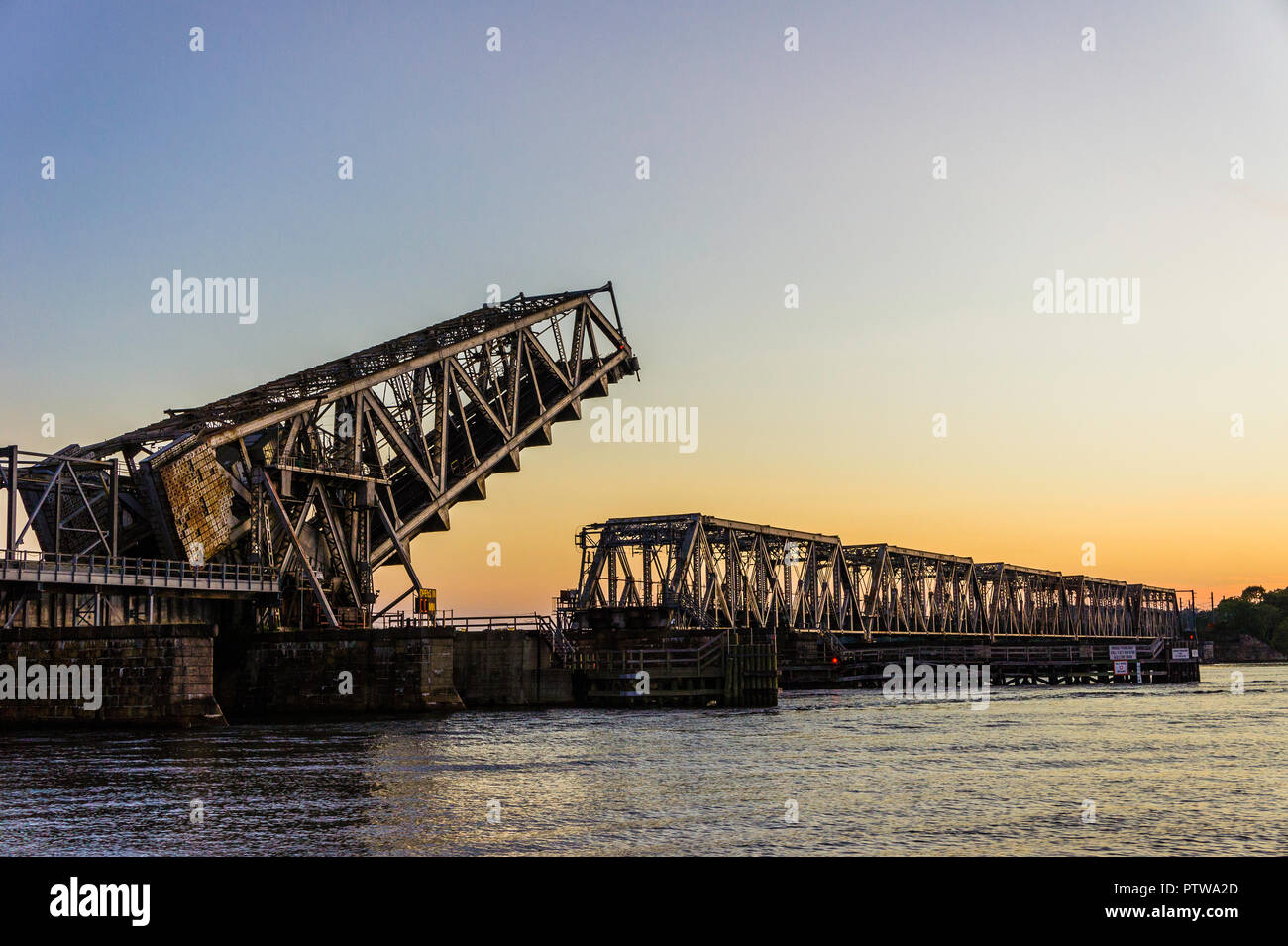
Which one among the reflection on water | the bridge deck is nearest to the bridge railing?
the bridge deck

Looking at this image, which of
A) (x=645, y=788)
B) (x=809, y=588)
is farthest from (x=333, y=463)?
(x=809, y=588)

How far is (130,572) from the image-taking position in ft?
153

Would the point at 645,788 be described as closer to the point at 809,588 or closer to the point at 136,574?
the point at 136,574

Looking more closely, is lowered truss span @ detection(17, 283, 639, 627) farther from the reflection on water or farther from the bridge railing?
the reflection on water

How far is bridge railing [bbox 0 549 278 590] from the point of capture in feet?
132

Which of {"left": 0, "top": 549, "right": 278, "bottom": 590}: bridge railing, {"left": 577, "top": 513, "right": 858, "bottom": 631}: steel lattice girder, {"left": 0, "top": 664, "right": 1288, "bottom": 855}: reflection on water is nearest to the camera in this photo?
{"left": 0, "top": 664, "right": 1288, "bottom": 855}: reflection on water

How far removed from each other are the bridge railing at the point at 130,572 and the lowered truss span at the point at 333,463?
1.74 feet

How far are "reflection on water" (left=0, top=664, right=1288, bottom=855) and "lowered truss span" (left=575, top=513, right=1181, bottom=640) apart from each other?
104ft

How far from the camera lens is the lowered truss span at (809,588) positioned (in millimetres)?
83688

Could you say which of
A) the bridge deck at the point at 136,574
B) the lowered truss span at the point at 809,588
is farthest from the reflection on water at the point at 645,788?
the lowered truss span at the point at 809,588

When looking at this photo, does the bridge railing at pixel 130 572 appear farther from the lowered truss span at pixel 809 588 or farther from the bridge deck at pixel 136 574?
the lowered truss span at pixel 809 588
